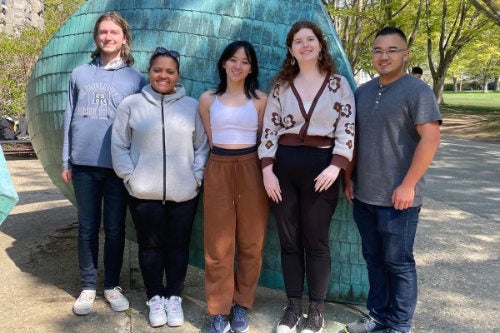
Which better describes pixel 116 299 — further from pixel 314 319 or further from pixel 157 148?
pixel 314 319

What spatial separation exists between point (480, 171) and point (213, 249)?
7.15 meters

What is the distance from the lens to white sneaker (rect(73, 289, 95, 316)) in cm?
306

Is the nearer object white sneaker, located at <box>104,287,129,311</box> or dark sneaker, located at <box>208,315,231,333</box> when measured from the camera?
dark sneaker, located at <box>208,315,231,333</box>

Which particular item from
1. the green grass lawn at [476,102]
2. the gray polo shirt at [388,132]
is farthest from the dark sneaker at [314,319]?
the green grass lawn at [476,102]

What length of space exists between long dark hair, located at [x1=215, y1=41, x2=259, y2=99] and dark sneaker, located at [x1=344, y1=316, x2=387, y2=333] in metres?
1.41

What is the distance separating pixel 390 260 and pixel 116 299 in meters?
1.65

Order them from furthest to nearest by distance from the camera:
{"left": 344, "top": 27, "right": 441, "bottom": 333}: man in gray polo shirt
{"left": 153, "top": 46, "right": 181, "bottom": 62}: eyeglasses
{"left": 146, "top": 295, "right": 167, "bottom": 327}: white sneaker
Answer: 1. {"left": 146, "top": 295, "right": 167, "bottom": 327}: white sneaker
2. {"left": 153, "top": 46, "right": 181, "bottom": 62}: eyeglasses
3. {"left": 344, "top": 27, "right": 441, "bottom": 333}: man in gray polo shirt

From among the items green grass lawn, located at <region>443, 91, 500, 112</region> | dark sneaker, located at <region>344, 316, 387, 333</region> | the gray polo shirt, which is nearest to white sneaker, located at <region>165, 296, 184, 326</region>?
dark sneaker, located at <region>344, 316, 387, 333</region>

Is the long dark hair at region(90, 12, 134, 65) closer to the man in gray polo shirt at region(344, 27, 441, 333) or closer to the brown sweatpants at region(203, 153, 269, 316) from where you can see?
the brown sweatpants at region(203, 153, 269, 316)

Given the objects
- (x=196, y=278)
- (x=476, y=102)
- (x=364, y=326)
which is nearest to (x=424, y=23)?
(x=196, y=278)

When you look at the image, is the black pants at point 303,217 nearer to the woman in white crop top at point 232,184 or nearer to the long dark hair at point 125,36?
the woman in white crop top at point 232,184

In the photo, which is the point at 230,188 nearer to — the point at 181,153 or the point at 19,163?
the point at 181,153

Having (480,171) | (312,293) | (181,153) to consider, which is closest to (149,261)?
(181,153)

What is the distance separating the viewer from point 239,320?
9.55 ft
